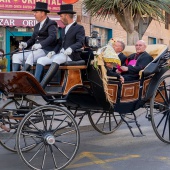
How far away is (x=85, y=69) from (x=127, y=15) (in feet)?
22.1

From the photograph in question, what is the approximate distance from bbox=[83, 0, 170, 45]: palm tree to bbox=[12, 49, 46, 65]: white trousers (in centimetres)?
628

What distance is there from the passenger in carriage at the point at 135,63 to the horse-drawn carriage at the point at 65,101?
15 centimetres

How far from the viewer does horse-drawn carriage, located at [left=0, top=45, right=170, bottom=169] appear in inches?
236

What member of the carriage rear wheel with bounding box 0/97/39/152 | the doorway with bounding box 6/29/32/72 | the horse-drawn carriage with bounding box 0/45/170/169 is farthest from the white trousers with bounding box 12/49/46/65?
the doorway with bounding box 6/29/32/72

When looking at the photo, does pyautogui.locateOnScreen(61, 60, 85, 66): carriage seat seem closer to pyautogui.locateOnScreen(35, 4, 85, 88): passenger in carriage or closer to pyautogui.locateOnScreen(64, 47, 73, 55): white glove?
pyautogui.locateOnScreen(35, 4, 85, 88): passenger in carriage

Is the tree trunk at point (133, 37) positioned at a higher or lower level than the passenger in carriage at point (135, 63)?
higher

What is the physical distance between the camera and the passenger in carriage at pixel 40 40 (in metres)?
6.77

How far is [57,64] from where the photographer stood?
21.0 feet

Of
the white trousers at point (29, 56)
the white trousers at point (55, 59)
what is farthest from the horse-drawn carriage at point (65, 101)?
the white trousers at point (29, 56)

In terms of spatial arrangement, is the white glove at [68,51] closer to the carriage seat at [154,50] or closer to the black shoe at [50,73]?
the black shoe at [50,73]

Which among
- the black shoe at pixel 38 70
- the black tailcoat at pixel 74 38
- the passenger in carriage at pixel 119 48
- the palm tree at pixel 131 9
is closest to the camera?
the black shoe at pixel 38 70

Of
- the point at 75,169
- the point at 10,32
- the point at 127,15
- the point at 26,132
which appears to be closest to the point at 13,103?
the point at 26,132

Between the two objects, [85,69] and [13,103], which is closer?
[85,69]

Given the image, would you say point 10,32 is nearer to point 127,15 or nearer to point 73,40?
point 127,15
